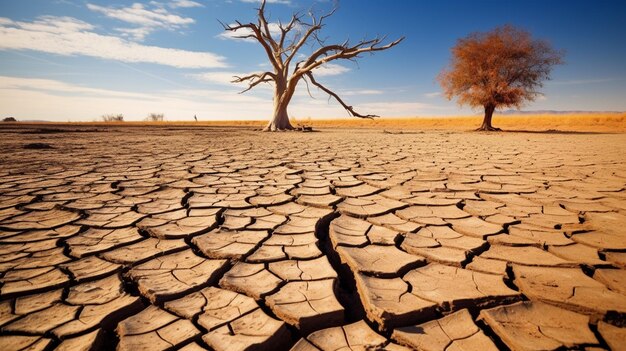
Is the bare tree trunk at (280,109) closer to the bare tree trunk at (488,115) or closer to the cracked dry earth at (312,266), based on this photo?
the bare tree trunk at (488,115)

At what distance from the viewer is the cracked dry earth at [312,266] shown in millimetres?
981

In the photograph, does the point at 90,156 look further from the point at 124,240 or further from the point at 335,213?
the point at 335,213

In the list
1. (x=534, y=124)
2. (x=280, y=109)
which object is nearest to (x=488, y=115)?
(x=534, y=124)

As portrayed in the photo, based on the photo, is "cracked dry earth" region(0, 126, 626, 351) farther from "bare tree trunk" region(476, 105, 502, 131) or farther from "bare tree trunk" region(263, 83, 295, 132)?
"bare tree trunk" region(476, 105, 502, 131)

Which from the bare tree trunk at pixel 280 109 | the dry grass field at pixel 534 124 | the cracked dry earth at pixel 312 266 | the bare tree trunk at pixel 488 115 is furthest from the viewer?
the dry grass field at pixel 534 124

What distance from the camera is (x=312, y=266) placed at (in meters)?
1.40

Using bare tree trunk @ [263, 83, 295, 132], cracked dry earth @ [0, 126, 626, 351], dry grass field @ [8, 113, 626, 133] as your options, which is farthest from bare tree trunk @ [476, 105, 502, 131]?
cracked dry earth @ [0, 126, 626, 351]

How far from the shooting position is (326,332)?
100 centimetres

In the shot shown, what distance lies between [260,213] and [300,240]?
547 mm

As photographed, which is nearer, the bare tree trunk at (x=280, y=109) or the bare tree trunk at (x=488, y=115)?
the bare tree trunk at (x=280, y=109)

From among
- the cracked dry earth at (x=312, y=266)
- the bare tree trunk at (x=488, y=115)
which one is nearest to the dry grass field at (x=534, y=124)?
the bare tree trunk at (x=488, y=115)

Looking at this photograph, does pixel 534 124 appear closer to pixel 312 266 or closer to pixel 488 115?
pixel 488 115

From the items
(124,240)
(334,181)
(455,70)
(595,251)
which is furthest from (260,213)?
(455,70)

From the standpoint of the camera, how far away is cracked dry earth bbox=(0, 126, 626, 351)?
98 cm
